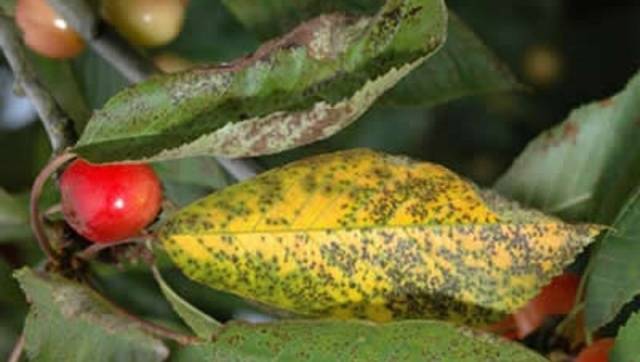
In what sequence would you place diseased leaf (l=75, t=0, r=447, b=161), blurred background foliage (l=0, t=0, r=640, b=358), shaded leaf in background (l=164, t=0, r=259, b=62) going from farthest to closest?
shaded leaf in background (l=164, t=0, r=259, b=62), blurred background foliage (l=0, t=0, r=640, b=358), diseased leaf (l=75, t=0, r=447, b=161)

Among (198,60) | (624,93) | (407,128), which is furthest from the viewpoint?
(407,128)

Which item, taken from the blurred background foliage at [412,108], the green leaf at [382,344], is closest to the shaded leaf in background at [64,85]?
the blurred background foliage at [412,108]

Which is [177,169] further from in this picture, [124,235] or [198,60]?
[198,60]

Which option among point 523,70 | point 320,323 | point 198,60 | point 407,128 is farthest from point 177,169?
point 523,70

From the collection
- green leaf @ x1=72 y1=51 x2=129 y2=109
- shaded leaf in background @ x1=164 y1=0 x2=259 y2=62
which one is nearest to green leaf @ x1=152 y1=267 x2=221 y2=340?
green leaf @ x1=72 y1=51 x2=129 y2=109

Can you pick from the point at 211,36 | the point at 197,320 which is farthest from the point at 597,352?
the point at 211,36

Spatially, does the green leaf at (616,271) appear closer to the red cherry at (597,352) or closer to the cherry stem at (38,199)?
the red cherry at (597,352)

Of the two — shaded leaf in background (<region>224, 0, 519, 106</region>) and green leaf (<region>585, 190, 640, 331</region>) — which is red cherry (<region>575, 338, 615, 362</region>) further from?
shaded leaf in background (<region>224, 0, 519, 106</region>)
